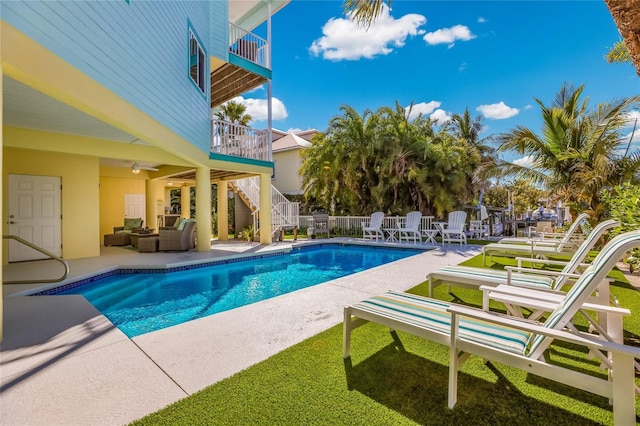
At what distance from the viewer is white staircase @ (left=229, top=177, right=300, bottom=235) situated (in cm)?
1492

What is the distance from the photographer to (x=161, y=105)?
703cm

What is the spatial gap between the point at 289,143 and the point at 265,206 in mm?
10854

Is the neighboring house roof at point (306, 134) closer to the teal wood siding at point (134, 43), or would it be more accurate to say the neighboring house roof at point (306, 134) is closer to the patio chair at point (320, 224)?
the patio chair at point (320, 224)

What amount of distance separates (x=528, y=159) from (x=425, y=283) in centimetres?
722

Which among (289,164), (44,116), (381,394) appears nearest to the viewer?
(381,394)

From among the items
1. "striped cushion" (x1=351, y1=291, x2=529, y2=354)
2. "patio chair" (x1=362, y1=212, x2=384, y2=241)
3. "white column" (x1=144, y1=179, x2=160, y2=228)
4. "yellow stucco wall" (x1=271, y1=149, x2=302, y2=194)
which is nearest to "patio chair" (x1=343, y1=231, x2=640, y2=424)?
"striped cushion" (x1=351, y1=291, x2=529, y2=354)

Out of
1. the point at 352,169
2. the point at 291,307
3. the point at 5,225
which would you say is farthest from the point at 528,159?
the point at 5,225

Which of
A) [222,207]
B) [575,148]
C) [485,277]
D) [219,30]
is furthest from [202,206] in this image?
[575,148]

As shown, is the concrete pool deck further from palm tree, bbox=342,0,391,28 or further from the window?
the window

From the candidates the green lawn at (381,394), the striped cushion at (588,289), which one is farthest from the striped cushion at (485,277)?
the striped cushion at (588,289)

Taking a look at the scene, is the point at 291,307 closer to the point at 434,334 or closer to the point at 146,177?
the point at 434,334

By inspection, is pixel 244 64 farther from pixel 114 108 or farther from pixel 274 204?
pixel 114 108

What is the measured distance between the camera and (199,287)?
7039 mm

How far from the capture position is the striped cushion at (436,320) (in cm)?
227
